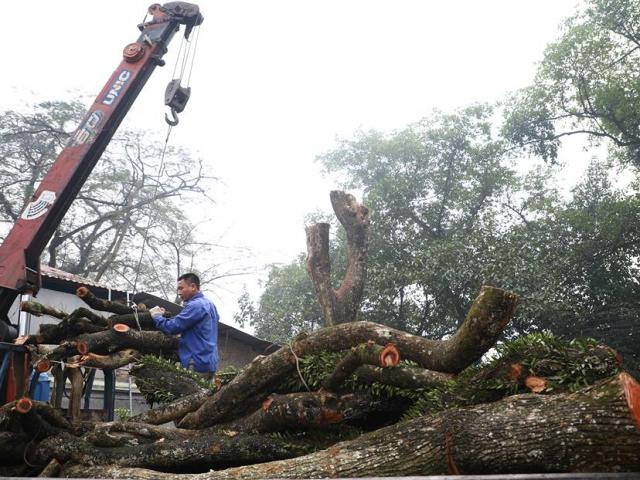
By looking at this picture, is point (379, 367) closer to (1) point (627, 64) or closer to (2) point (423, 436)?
(2) point (423, 436)

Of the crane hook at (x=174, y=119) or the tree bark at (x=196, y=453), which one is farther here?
the crane hook at (x=174, y=119)

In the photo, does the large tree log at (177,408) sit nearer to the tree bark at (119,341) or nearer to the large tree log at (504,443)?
the tree bark at (119,341)

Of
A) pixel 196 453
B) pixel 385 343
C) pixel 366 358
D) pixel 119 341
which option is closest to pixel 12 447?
pixel 119 341

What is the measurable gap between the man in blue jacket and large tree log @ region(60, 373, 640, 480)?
269cm

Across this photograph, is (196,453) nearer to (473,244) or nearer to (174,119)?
(174,119)

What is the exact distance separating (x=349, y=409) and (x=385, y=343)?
65 cm

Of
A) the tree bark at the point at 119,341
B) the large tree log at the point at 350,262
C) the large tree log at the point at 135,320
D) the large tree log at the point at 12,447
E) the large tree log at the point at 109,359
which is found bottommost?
the large tree log at the point at 12,447

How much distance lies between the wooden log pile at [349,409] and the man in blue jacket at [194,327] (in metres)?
0.31

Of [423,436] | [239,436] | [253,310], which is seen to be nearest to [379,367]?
[423,436]

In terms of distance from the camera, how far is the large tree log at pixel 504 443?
3406 mm

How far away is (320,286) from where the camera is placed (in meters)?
9.53

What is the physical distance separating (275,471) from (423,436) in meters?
1.12

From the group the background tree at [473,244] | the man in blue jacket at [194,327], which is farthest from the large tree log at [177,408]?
the background tree at [473,244]

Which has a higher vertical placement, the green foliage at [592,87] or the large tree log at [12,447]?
the green foliage at [592,87]
